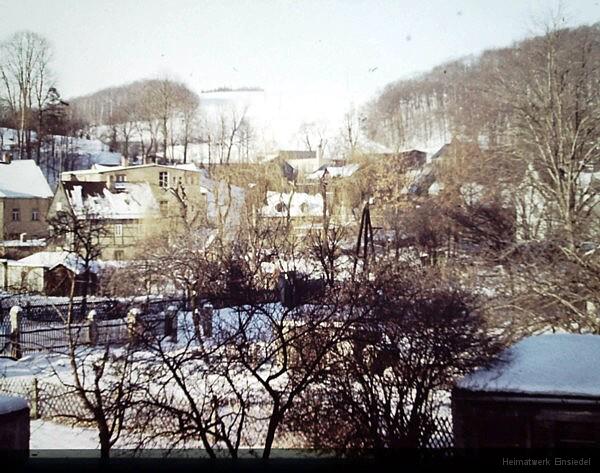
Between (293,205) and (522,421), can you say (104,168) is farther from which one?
(522,421)

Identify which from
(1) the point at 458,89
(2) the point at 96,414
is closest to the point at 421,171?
(1) the point at 458,89

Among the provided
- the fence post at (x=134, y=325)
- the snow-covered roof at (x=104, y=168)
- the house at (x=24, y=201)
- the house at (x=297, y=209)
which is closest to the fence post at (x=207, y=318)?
the fence post at (x=134, y=325)

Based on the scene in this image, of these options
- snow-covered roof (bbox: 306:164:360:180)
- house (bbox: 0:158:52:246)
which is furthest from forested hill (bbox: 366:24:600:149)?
house (bbox: 0:158:52:246)

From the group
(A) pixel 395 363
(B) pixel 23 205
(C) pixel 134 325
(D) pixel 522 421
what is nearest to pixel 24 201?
(B) pixel 23 205

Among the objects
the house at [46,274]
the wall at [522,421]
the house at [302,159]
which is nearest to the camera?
the wall at [522,421]

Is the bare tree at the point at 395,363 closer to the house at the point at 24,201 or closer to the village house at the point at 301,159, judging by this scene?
the village house at the point at 301,159

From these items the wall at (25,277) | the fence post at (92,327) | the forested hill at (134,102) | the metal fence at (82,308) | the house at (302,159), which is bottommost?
the fence post at (92,327)

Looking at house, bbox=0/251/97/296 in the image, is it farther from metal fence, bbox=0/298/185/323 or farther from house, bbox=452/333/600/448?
house, bbox=452/333/600/448
